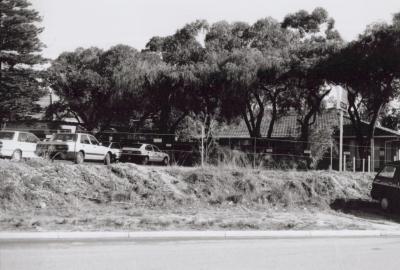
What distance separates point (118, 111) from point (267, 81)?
1221 cm

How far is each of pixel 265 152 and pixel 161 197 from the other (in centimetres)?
1167

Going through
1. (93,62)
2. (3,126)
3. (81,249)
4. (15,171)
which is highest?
(93,62)

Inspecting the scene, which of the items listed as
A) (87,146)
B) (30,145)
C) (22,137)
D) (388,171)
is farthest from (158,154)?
(388,171)

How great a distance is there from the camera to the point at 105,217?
13477 millimetres

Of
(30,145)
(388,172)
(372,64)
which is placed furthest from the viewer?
(372,64)

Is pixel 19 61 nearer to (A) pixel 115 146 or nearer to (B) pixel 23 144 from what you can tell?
(A) pixel 115 146

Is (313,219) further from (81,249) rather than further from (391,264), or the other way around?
(81,249)

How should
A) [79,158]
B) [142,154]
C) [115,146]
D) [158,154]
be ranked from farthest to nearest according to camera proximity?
1. [158,154]
2. [115,146]
3. [142,154]
4. [79,158]

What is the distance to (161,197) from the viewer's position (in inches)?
643

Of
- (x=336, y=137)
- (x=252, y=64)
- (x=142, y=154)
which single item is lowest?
(x=142, y=154)

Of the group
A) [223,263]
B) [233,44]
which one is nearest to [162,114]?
[233,44]

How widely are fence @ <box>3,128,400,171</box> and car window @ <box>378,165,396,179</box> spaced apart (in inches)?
185

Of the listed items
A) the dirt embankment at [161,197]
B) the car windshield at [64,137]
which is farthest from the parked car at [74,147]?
the dirt embankment at [161,197]

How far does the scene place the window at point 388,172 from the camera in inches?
715
